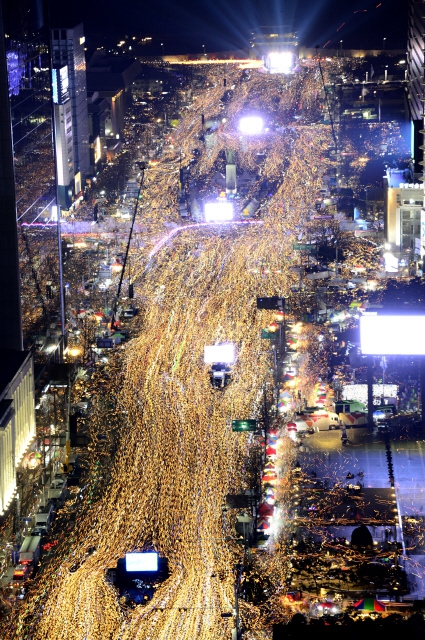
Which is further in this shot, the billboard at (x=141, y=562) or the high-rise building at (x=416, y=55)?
the high-rise building at (x=416, y=55)

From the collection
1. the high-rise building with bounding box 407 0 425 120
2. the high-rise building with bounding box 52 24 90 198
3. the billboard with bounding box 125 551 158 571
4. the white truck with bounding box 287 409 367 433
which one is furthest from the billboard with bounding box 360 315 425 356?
the high-rise building with bounding box 407 0 425 120

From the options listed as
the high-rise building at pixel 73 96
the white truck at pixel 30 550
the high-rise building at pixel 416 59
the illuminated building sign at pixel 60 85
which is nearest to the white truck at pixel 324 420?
the white truck at pixel 30 550

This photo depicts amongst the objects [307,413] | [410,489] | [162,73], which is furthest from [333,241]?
[162,73]

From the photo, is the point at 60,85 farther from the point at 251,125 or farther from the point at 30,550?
the point at 30,550

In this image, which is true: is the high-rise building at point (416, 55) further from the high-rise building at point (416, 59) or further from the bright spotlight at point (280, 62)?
the bright spotlight at point (280, 62)

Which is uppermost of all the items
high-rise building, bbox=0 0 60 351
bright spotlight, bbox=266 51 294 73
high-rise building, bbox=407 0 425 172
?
bright spotlight, bbox=266 51 294 73

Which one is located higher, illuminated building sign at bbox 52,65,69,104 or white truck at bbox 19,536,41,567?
illuminated building sign at bbox 52,65,69,104

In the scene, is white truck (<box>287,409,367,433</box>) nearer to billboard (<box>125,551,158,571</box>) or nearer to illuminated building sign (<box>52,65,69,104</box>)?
billboard (<box>125,551,158,571</box>)
